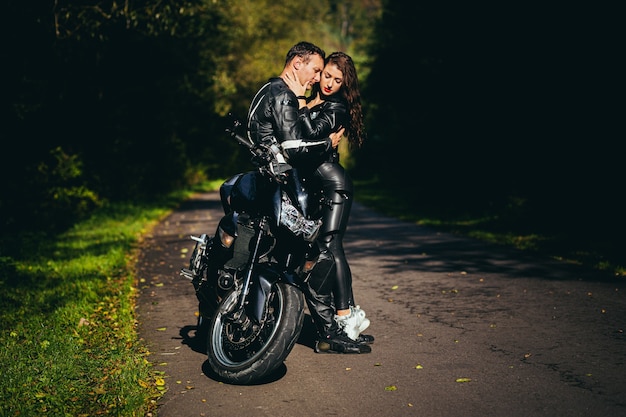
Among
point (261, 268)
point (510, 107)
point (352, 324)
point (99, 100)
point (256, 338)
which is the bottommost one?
point (352, 324)

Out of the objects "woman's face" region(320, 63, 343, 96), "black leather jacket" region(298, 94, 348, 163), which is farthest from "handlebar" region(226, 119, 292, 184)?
"woman's face" region(320, 63, 343, 96)

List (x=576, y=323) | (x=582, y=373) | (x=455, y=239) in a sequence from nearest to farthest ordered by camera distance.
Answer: (x=582, y=373)
(x=576, y=323)
(x=455, y=239)

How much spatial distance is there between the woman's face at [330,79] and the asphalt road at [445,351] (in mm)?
1996

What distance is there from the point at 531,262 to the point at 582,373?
197 inches

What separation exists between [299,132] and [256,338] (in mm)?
1385

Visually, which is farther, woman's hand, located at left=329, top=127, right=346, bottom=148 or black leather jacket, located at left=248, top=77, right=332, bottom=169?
woman's hand, located at left=329, top=127, right=346, bottom=148

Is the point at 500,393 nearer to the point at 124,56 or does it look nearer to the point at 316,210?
the point at 316,210

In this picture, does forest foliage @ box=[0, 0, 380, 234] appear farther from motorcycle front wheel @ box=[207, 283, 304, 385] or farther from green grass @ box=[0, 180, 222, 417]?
motorcycle front wheel @ box=[207, 283, 304, 385]

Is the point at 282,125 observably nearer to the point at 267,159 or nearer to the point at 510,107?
Result: the point at 267,159

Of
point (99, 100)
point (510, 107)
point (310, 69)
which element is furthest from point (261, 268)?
point (99, 100)

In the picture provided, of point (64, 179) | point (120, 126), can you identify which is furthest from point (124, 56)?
point (64, 179)

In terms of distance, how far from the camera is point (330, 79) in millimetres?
5430

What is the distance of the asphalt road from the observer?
4.26m

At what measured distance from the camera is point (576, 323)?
6.19m
